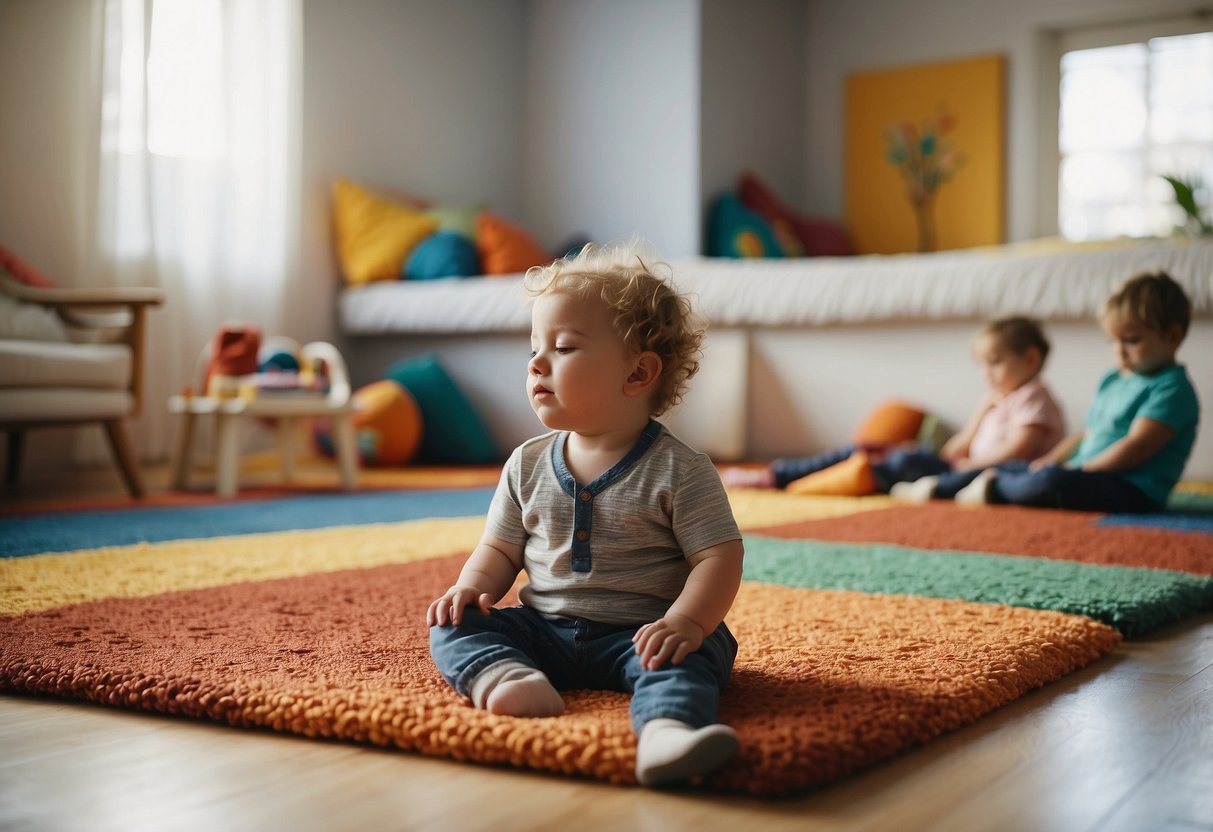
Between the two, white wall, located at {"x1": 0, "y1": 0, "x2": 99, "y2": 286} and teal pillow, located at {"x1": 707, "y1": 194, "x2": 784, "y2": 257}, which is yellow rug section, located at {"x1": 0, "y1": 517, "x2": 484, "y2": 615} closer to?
white wall, located at {"x1": 0, "y1": 0, "x2": 99, "y2": 286}

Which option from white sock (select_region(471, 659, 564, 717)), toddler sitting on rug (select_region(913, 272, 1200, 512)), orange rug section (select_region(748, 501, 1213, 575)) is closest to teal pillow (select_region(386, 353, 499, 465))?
orange rug section (select_region(748, 501, 1213, 575))

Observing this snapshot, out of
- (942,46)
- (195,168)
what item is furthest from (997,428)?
(942,46)

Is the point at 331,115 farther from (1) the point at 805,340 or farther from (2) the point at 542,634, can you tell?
(2) the point at 542,634

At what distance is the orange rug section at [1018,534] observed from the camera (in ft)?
6.10

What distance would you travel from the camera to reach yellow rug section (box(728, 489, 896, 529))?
8.18 ft

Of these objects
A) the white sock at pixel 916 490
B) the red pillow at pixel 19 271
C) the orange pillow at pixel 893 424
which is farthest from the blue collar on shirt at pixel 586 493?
the red pillow at pixel 19 271

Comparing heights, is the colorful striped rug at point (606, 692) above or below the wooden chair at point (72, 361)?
below

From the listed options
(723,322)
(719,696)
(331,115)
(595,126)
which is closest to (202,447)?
(331,115)

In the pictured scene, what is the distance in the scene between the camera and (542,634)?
1.13 m

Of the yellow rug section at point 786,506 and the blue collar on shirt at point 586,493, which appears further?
the yellow rug section at point 786,506

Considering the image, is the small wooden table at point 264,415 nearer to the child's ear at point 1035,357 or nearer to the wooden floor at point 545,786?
the child's ear at point 1035,357

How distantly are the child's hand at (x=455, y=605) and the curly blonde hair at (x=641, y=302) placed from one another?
9.4 inches

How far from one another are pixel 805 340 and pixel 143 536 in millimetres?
2175

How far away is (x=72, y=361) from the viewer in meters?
2.73
